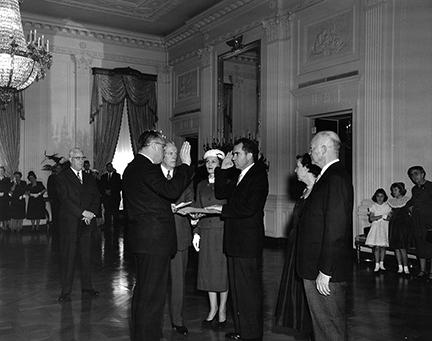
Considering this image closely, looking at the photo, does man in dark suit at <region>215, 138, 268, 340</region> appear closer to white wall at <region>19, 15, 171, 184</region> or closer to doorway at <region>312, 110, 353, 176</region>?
doorway at <region>312, 110, 353, 176</region>

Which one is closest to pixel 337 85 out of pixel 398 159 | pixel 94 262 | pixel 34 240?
pixel 398 159

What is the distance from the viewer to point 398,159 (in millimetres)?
7062

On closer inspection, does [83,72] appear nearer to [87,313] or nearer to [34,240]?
[34,240]

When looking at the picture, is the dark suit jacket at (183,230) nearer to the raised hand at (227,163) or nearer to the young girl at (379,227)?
the raised hand at (227,163)

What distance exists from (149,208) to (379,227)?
4.45m

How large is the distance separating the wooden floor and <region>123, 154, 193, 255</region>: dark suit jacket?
983 millimetres

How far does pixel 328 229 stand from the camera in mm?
2619

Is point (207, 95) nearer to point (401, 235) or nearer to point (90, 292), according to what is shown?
point (401, 235)

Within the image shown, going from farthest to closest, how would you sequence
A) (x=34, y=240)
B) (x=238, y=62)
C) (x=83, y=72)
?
(x=83, y=72), (x=238, y=62), (x=34, y=240)

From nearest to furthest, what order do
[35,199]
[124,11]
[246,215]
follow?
[246,215]
[35,199]
[124,11]

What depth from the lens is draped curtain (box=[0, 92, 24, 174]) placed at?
11.4m

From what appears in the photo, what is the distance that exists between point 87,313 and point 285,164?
5.45 m

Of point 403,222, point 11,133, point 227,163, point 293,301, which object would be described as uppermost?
point 11,133

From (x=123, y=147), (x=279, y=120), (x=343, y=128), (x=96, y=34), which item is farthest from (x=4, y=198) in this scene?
(x=343, y=128)
